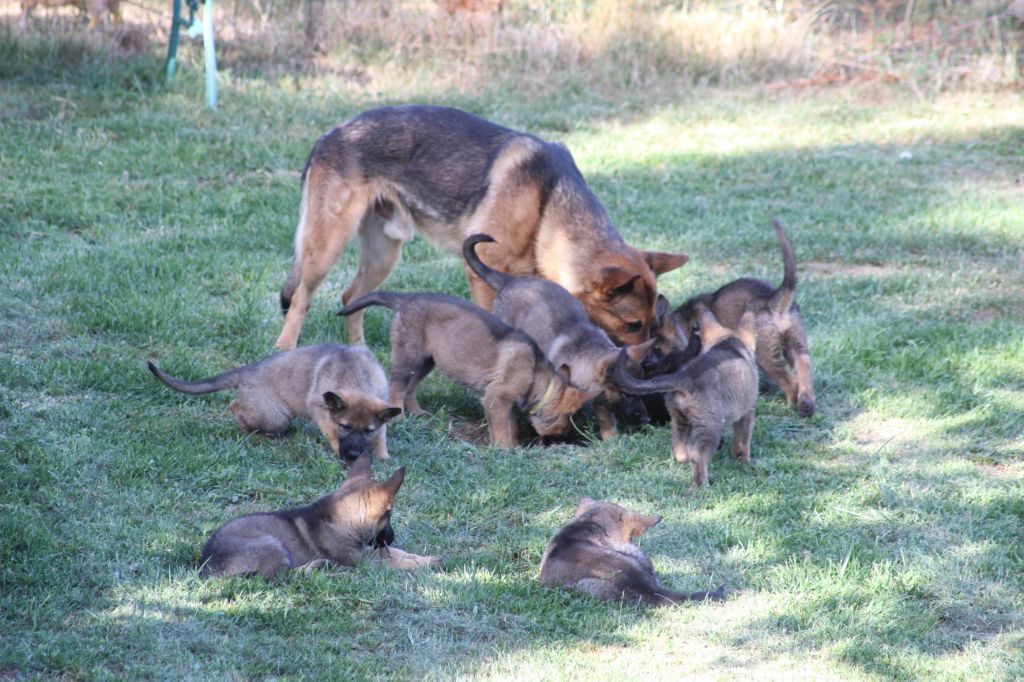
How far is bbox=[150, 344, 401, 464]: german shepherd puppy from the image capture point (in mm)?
6293

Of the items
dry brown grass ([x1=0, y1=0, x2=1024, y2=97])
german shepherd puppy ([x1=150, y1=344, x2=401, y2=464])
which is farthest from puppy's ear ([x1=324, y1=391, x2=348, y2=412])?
dry brown grass ([x1=0, y1=0, x2=1024, y2=97])

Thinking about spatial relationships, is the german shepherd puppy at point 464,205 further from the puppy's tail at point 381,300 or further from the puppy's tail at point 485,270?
the puppy's tail at point 381,300

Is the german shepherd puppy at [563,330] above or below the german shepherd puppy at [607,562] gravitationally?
above

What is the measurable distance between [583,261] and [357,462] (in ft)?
9.94

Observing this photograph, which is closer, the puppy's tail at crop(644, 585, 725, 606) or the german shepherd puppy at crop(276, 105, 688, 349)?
the puppy's tail at crop(644, 585, 725, 606)

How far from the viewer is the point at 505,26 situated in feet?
51.5

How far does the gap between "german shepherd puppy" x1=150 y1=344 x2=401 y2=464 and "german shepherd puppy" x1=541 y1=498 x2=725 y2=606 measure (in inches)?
56.1

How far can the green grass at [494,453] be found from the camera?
4.70 meters

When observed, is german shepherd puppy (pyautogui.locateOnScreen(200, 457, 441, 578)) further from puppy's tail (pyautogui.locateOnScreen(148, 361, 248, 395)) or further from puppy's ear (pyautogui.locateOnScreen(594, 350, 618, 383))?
puppy's ear (pyautogui.locateOnScreen(594, 350, 618, 383))

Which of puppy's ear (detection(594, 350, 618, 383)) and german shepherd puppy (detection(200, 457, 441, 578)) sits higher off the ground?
puppy's ear (detection(594, 350, 618, 383))

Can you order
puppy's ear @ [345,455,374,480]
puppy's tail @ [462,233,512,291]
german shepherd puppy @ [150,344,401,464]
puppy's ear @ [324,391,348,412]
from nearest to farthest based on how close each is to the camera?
puppy's ear @ [345,455,374,480] < puppy's ear @ [324,391,348,412] < german shepherd puppy @ [150,344,401,464] < puppy's tail @ [462,233,512,291]

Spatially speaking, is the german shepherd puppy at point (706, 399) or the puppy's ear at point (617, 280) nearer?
the german shepherd puppy at point (706, 399)

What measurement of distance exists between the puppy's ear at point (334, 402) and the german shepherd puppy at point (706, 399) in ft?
4.67

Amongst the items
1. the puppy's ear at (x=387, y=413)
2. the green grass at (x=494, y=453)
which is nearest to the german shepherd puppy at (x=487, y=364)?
the green grass at (x=494, y=453)
